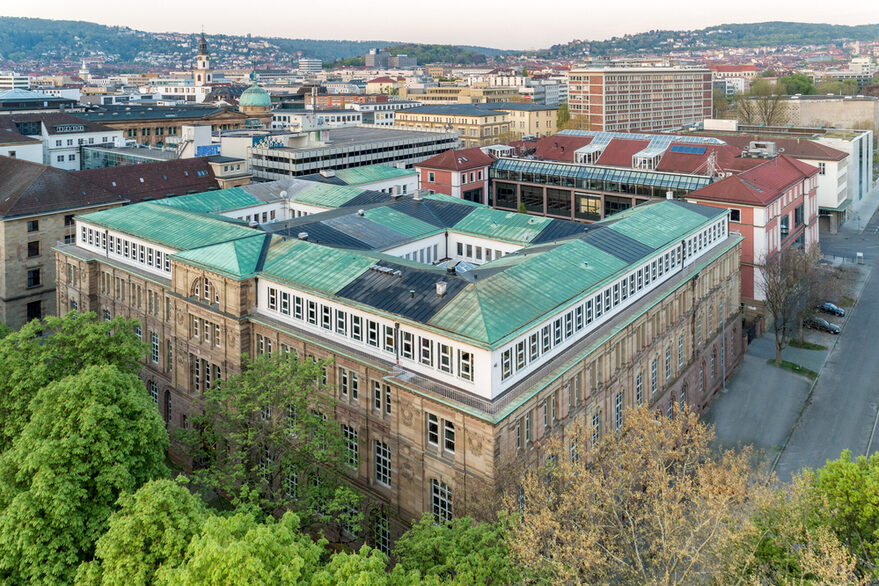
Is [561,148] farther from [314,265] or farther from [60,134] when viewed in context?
[314,265]

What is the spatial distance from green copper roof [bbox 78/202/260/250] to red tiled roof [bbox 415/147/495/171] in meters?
54.2

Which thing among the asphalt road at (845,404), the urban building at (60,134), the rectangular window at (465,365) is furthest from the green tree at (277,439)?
the urban building at (60,134)

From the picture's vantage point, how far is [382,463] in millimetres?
42438

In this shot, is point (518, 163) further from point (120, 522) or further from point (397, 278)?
point (120, 522)

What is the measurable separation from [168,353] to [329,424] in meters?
24.8

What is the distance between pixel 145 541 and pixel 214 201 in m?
55.4

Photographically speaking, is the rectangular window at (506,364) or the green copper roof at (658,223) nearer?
the rectangular window at (506,364)

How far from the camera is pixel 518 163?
11656 centimetres

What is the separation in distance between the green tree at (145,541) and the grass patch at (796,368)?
61216mm

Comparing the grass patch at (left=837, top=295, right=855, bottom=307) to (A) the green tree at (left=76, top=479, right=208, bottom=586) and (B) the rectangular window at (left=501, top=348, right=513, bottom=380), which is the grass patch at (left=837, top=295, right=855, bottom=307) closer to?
(B) the rectangular window at (left=501, top=348, right=513, bottom=380)

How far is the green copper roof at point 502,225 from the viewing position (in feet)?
208

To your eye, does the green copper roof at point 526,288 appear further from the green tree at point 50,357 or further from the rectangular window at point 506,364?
the green tree at point 50,357

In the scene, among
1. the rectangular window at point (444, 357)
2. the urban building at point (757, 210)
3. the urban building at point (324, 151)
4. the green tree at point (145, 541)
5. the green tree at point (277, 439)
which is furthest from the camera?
the urban building at point (324, 151)

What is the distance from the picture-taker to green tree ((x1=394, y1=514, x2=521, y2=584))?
27406mm
